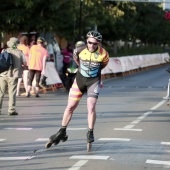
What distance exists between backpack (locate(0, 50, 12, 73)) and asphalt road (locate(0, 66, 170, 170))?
114 cm

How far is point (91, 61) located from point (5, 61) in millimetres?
4492

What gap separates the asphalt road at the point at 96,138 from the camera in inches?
Answer: 318

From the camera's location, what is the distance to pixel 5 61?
13352 mm

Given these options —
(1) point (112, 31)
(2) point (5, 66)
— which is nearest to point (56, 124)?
(2) point (5, 66)

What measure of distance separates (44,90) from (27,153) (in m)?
11.6

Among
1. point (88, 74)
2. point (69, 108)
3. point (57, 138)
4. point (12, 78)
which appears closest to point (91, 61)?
point (88, 74)

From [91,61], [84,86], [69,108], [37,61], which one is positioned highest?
[91,61]

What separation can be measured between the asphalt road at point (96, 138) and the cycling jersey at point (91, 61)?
4.01 ft

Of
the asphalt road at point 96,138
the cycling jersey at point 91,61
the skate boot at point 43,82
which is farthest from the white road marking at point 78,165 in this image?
the skate boot at point 43,82

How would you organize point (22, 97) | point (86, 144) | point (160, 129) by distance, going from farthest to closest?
point (22, 97) < point (160, 129) < point (86, 144)

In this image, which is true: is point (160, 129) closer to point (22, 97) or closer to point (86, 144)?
point (86, 144)

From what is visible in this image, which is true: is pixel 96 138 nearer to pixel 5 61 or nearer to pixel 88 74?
pixel 88 74

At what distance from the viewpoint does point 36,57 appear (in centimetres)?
1853

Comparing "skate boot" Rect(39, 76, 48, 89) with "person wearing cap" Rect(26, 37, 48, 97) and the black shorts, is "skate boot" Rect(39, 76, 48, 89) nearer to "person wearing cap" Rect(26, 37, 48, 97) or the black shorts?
"person wearing cap" Rect(26, 37, 48, 97)
